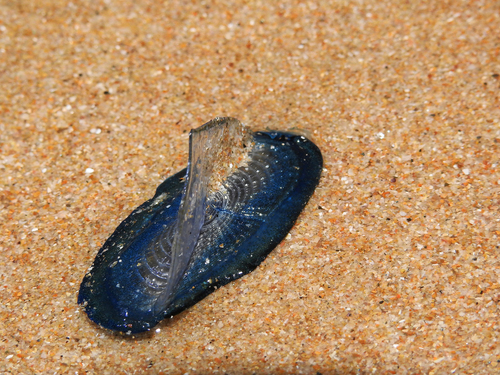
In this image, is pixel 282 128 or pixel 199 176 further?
pixel 282 128

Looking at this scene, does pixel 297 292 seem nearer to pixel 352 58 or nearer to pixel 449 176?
pixel 449 176

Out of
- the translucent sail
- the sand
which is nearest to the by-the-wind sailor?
the translucent sail

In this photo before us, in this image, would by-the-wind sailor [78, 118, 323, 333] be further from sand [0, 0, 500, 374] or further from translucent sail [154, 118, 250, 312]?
sand [0, 0, 500, 374]

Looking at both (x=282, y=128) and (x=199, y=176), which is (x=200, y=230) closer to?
(x=199, y=176)

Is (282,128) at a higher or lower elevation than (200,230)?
higher

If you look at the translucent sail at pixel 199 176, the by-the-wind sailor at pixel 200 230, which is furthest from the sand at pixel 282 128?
the translucent sail at pixel 199 176

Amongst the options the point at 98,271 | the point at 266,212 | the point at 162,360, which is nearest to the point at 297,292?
the point at 266,212

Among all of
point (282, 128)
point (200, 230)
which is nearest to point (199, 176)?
point (200, 230)
